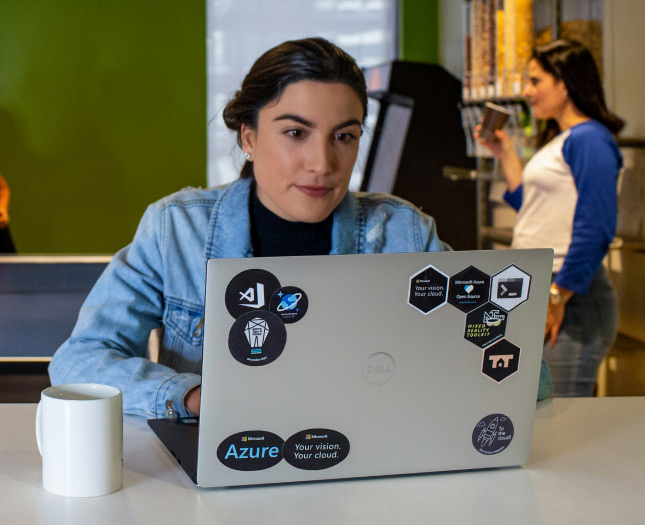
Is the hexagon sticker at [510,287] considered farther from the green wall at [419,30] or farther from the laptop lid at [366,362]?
the green wall at [419,30]

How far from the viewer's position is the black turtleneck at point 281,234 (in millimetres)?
1445

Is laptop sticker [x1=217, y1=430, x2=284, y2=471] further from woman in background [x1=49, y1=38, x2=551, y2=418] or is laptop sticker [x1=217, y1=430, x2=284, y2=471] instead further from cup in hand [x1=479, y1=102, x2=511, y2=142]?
cup in hand [x1=479, y1=102, x2=511, y2=142]

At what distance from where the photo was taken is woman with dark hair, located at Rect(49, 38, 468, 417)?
1.31 metres

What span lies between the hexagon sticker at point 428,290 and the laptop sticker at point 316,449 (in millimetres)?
150

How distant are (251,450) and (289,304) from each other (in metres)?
0.15

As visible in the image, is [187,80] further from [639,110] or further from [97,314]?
[97,314]

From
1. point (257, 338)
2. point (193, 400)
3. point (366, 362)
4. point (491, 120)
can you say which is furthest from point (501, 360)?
point (491, 120)

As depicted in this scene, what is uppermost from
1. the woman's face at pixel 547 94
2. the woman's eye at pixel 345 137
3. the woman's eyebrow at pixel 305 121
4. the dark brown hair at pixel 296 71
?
the woman's face at pixel 547 94

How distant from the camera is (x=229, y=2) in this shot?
199 inches

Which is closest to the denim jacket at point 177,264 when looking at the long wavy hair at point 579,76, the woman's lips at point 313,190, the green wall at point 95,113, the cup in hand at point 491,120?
the woman's lips at point 313,190

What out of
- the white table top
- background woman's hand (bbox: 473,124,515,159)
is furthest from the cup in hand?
the white table top

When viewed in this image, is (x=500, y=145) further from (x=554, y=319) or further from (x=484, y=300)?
(x=484, y=300)

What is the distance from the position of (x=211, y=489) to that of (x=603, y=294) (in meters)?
1.98

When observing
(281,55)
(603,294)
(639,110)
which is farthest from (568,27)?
(281,55)
